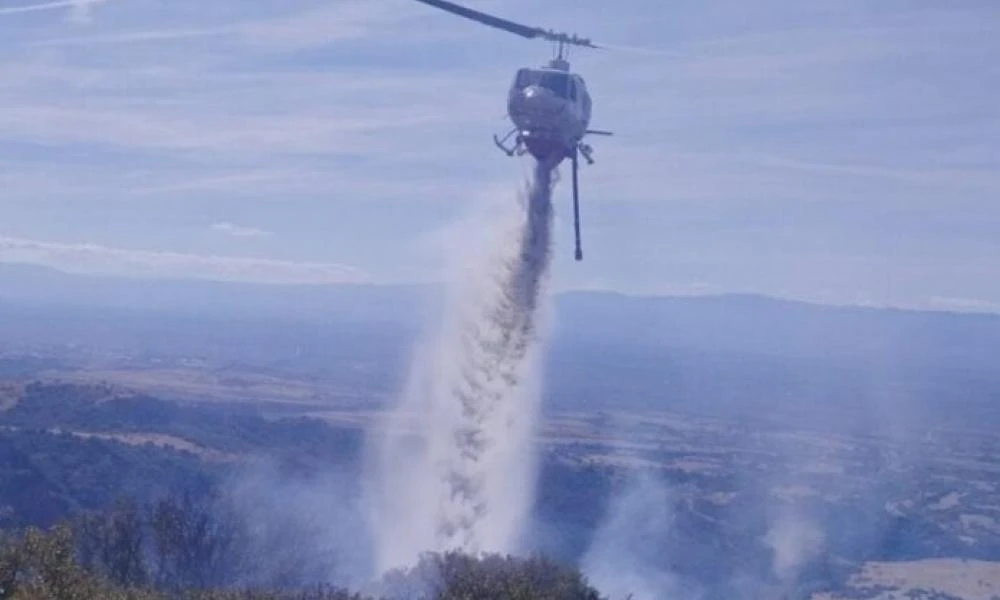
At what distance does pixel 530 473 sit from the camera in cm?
8719

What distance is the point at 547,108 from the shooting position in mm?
47969

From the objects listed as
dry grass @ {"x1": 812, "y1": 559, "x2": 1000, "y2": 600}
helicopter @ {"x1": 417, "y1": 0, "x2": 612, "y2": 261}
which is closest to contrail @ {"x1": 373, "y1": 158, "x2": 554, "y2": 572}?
helicopter @ {"x1": 417, "y1": 0, "x2": 612, "y2": 261}

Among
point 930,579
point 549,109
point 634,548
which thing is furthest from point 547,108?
point 930,579

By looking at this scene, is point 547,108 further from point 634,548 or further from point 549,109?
point 634,548

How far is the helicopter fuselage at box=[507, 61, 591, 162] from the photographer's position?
158ft

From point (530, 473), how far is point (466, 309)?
96.2 feet

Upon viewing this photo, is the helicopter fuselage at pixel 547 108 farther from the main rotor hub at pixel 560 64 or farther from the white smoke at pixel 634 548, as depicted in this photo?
the white smoke at pixel 634 548

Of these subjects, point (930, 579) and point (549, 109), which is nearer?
point (549, 109)

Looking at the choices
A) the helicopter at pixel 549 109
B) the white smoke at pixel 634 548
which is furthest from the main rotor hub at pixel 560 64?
the white smoke at pixel 634 548

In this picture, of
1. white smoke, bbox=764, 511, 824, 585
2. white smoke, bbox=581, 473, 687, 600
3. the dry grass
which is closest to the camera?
white smoke, bbox=581, 473, 687, 600

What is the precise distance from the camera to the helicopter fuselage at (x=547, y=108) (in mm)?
48031

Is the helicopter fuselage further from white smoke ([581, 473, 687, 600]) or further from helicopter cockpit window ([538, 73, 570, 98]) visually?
white smoke ([581, 473, 687, 600])

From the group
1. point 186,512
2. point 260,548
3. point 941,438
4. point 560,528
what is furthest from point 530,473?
point 941,438

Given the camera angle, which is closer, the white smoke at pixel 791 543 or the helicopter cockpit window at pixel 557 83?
the helicopter cockpit window at pixel 557 83
